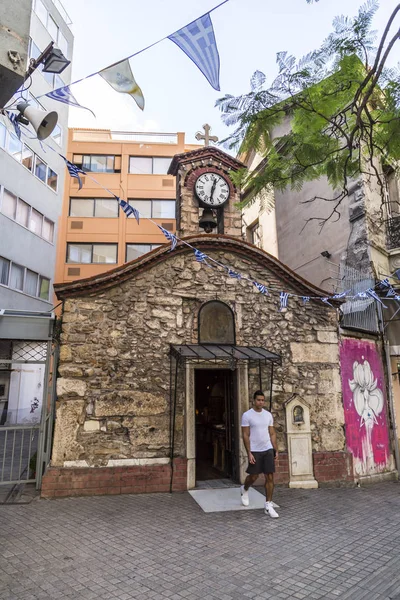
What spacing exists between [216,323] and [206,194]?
11.1 ft

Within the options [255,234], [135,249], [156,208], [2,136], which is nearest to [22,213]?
[2,136]

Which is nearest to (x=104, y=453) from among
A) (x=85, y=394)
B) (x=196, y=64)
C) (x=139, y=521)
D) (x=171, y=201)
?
(x=85, y=394)

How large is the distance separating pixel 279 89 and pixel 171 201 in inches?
736

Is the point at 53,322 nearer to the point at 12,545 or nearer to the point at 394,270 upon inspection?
the point at 12,545

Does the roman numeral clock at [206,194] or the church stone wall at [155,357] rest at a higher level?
the roman numeral clock at [206,194]

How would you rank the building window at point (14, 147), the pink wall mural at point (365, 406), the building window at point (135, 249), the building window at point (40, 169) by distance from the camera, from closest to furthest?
the pink wall mural at point (365, 406), the building window at point (14, 147), the building window at point (40, 169), the building window at point (135, 249)

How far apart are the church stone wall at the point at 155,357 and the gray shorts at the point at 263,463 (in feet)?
5.44

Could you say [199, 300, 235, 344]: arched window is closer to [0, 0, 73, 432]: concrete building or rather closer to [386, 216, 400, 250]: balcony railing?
[386, 216, 400, 250]: balcony railing

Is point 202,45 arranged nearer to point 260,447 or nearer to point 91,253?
point 260,447

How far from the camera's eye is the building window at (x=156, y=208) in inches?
904

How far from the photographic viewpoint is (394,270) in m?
9.77

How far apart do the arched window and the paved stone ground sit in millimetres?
2908

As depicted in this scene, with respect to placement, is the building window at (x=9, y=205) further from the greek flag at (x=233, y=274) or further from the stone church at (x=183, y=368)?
the greek flag at (x=233, y=274)

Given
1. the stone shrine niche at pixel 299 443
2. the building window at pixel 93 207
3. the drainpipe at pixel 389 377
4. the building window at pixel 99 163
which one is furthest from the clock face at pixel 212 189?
the building window at pixel 99 163
